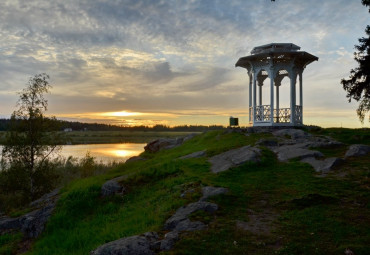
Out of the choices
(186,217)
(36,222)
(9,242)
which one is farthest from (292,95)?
(9,242)

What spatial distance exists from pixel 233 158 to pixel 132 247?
29.9ft

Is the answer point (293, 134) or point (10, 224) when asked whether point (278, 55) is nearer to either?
point (293, 134)

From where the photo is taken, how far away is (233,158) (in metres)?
15.5

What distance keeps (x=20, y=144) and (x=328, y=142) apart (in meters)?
23.3

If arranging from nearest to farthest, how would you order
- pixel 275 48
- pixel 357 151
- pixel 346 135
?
pixel 357 151, pixel 346 135, pixel 275 48

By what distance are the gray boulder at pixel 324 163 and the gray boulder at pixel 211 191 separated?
4987 millimetres

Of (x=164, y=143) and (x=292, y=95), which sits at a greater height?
(x=292, y=95)

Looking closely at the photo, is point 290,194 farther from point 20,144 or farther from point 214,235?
point 20,144

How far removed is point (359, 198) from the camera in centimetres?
1020

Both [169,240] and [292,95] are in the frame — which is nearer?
[169,240]

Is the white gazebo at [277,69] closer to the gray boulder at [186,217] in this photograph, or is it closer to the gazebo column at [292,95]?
the gazebo column at [292,95]

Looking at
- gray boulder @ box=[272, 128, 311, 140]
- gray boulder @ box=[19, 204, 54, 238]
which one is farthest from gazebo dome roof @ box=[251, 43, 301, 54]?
gray boulder @ box=[19, 204, 54, 238]

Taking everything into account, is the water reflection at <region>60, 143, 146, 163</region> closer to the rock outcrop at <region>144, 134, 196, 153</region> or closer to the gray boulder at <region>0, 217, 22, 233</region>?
the rock outcrop at <region>144, 134, 196, 153</region>

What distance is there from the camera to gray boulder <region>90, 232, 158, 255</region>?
7105 mm
